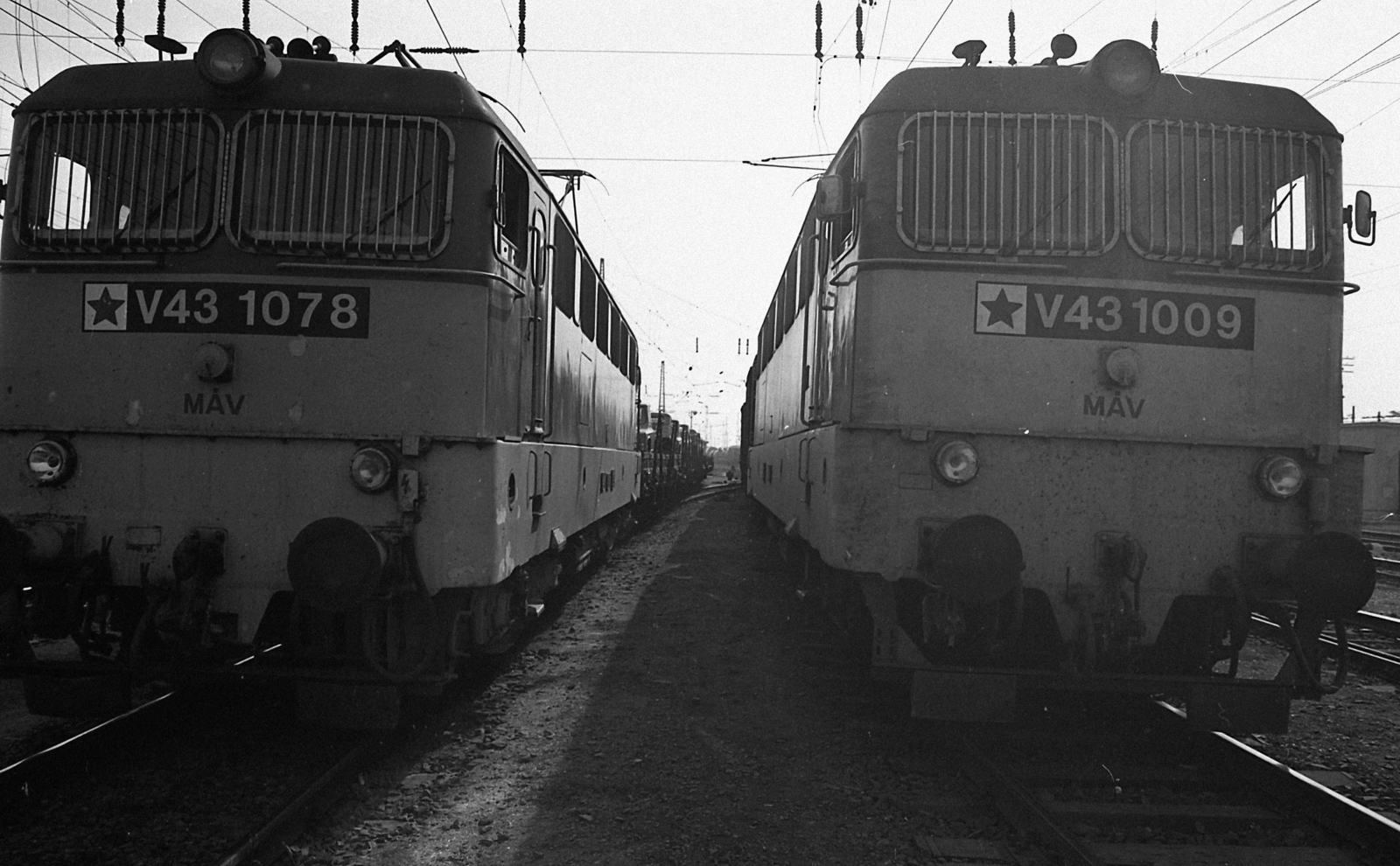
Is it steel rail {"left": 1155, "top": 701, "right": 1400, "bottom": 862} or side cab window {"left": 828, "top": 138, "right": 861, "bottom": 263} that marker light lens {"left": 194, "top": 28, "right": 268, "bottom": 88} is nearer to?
side cab window {"left": 828, "top": 138, "right": 861, "bottom": 263}

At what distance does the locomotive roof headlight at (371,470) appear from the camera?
16.2ft

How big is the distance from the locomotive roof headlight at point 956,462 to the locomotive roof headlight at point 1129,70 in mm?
1964

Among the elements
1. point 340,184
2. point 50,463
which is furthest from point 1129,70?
point 50,463

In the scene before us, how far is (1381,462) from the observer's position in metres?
39.4

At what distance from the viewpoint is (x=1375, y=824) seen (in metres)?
4.03

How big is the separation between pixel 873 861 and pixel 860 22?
11116 mm

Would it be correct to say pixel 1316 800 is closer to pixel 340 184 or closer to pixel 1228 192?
pixel 1228 192

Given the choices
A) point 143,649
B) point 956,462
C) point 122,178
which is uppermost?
point 122,178

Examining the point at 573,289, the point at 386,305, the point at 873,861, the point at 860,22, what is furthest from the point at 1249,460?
the point at 860,22

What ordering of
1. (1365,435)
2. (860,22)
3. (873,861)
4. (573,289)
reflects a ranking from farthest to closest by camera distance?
(1365,435)
(860,22)
(573,289)
(873,861)

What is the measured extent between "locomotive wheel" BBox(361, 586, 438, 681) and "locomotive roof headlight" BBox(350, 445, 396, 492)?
0.54 metres

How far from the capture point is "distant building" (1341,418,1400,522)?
38438 mm

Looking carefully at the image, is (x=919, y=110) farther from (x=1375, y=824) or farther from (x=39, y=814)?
(x=39, y=814)

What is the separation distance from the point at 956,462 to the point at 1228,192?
198 cm
